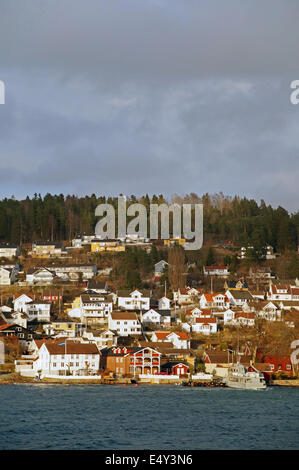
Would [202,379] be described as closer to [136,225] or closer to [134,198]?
[136,225]

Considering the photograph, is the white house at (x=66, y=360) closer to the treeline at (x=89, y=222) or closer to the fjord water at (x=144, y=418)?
the fjord water at (x=144, y=418)

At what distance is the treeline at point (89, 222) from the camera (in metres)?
46.7

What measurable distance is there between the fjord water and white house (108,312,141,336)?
7277mm

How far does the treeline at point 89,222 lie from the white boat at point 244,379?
1838 centimetres

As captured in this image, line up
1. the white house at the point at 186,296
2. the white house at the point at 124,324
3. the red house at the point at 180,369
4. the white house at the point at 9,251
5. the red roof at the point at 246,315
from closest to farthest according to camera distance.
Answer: the red house at the point at 180,369, the white house at the point at 124,324, the red roof at the point at 246,315, the white house at the point at 186,296, the white house at the point at 9,251

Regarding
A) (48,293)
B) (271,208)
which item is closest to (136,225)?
(271,208)

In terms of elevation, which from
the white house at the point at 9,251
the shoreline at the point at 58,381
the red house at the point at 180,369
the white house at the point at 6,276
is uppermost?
the white house at the point at 9,251

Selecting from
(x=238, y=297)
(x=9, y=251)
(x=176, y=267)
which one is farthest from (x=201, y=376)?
(x=9, y=251)

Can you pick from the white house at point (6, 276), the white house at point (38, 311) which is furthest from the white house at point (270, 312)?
the white house at point (6, 276)

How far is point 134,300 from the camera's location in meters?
35.7

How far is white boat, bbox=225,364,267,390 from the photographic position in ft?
83.2

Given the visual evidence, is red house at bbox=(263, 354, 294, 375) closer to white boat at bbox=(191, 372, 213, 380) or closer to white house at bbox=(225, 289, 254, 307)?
white boat at bbox=(191, 372, 213, 380)

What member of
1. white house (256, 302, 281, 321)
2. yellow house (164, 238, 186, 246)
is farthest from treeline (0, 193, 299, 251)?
white house (256, 302, 281, 321)

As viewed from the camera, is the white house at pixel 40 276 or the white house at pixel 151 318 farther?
the white house at pixel 40 276
